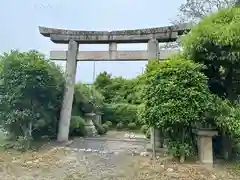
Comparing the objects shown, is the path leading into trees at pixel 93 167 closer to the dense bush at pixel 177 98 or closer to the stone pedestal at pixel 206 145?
the stone pedestal at pixel 206 145

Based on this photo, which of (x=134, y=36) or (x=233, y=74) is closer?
(x=233, y=74)

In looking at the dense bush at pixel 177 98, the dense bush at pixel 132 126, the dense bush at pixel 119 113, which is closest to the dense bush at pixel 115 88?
the dense bush at pixel 119 113

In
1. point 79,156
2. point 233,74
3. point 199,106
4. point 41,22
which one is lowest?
point 79,156

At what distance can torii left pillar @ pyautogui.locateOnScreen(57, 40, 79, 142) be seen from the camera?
26.5 ft

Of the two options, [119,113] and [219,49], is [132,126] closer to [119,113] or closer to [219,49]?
[119,113]

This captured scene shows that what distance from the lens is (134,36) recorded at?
7777 mm

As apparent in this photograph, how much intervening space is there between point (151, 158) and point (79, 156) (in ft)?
4.84

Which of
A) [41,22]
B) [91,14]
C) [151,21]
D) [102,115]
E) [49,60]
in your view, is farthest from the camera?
[102,115]

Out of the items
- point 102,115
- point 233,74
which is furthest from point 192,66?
point 102,115

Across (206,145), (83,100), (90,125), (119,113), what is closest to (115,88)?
(119,113)

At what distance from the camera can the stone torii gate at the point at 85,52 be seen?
7625 mm

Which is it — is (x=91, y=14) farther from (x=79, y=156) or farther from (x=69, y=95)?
(x=79, y=156)

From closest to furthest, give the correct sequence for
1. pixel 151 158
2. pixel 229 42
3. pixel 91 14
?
pixel 229 42 < pixel 151 158 < pixel 91 14

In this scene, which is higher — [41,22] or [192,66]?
[41,22]
